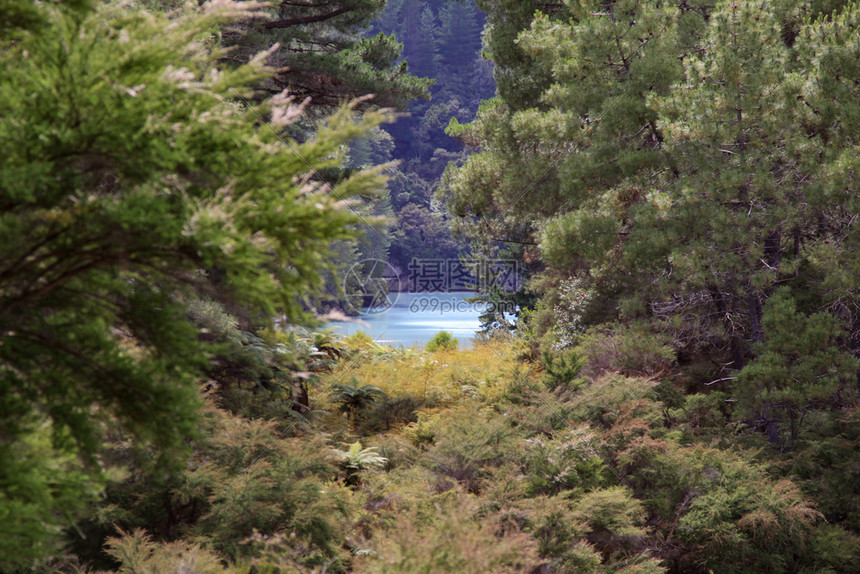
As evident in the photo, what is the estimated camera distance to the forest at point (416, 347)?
213cm

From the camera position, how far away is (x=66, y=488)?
2391 millimetres

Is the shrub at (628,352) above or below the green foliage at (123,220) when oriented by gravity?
above

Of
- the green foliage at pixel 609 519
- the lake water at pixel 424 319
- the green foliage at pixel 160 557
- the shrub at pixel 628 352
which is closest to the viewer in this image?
the green foliage at pixel 160 557

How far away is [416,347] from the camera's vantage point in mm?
13703

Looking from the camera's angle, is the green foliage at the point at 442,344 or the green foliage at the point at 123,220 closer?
the green foliage at the point at 123,220

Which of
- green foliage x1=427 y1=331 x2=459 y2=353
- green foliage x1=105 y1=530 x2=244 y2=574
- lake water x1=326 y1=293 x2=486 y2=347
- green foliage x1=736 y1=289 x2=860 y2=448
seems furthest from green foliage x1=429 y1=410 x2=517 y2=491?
lake water x1=326 y1=293 x2=486 y2=347

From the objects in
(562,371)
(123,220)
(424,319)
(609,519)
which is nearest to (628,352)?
(562,371)

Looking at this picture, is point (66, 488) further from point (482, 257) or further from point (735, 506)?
point (482, 257)

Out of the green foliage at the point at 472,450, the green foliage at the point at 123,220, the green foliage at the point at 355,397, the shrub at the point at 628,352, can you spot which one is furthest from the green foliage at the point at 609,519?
the green foliage at the point at 355,397

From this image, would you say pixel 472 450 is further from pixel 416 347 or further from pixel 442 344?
pixel 442 344

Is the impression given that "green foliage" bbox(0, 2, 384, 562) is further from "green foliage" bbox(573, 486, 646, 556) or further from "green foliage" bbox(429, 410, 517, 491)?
"green foliage" bbox(429, 410, 517, 491)

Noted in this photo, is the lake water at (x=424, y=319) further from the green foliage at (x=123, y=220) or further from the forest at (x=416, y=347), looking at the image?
the green foliage at (x=123, y=220)

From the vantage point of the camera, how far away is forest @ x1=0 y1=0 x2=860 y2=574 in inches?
83.8

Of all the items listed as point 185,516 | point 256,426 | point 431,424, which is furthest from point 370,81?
point 185,516
